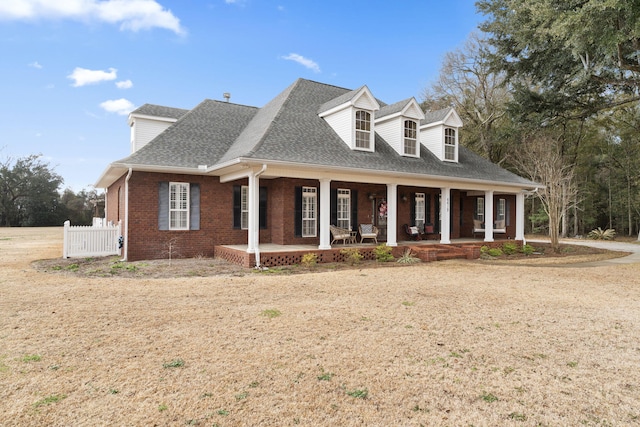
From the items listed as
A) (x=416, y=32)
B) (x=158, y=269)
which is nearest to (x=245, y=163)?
(x=158, y=269)

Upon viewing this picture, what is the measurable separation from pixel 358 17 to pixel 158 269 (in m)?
13.6

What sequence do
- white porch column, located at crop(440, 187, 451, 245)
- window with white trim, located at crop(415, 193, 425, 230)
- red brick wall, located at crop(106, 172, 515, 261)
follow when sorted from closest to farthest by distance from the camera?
red brick wall, located at crop(106, 172, 515, 261) < white porch column, located at crop(440, 187, 451, 245) < window with white trim, located at crop(415, 193, 425, 230)

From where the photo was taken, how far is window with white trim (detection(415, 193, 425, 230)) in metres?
17.2

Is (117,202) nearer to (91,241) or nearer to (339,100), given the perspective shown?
(91,241)

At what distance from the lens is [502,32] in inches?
601

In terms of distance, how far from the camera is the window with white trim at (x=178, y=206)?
12867mm

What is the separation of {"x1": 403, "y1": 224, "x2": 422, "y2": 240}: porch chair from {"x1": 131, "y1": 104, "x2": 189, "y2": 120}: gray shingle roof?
10924 mm

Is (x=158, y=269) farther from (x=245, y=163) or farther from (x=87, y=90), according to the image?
(x=87, y=90)

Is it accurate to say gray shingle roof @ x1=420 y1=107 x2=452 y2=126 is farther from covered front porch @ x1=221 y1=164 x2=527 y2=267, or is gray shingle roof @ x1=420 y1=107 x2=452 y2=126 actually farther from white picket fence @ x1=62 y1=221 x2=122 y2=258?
white picket fence @ x1=62 y1=221 x2=122 y2=258

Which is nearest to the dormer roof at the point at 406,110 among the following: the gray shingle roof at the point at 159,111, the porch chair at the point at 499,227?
the porch chair at the point at 499,227

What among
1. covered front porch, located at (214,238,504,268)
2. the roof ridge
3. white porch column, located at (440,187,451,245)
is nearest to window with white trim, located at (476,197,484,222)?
covered front porch, located at (214,238,504,268)

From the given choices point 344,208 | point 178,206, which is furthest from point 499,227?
point 178,206

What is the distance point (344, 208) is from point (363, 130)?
10.2ft

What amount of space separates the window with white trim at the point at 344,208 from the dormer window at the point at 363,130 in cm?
191
